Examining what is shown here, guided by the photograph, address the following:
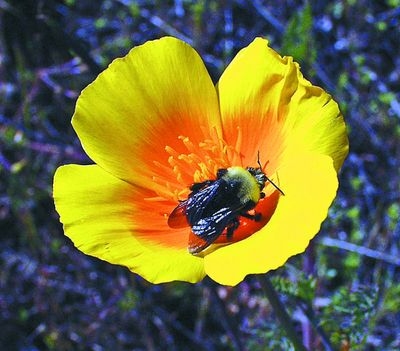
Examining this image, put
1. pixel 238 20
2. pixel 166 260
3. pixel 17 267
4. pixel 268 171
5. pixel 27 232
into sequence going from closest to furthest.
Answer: pixel 166 260 < pixel 268 171 < pixel 27 232 < pixel 17 267 < pixel 238 20

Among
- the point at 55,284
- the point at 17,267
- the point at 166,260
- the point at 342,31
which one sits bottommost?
the point at 17,267

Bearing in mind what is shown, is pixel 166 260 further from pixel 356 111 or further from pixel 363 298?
pixel 356 111

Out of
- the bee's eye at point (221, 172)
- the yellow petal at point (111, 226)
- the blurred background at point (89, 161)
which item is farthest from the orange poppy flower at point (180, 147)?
the blurred background at point (89, 161)

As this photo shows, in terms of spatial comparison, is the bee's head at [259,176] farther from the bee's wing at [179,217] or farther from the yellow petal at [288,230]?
the bee's wing at [179,217]

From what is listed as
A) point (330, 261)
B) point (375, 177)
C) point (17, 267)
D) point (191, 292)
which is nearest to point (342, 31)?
point (375, 177)

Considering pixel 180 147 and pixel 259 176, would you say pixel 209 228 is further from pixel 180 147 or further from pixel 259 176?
pixel 180 147

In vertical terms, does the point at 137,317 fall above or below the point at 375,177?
below

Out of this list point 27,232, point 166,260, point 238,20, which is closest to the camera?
point 166,260
